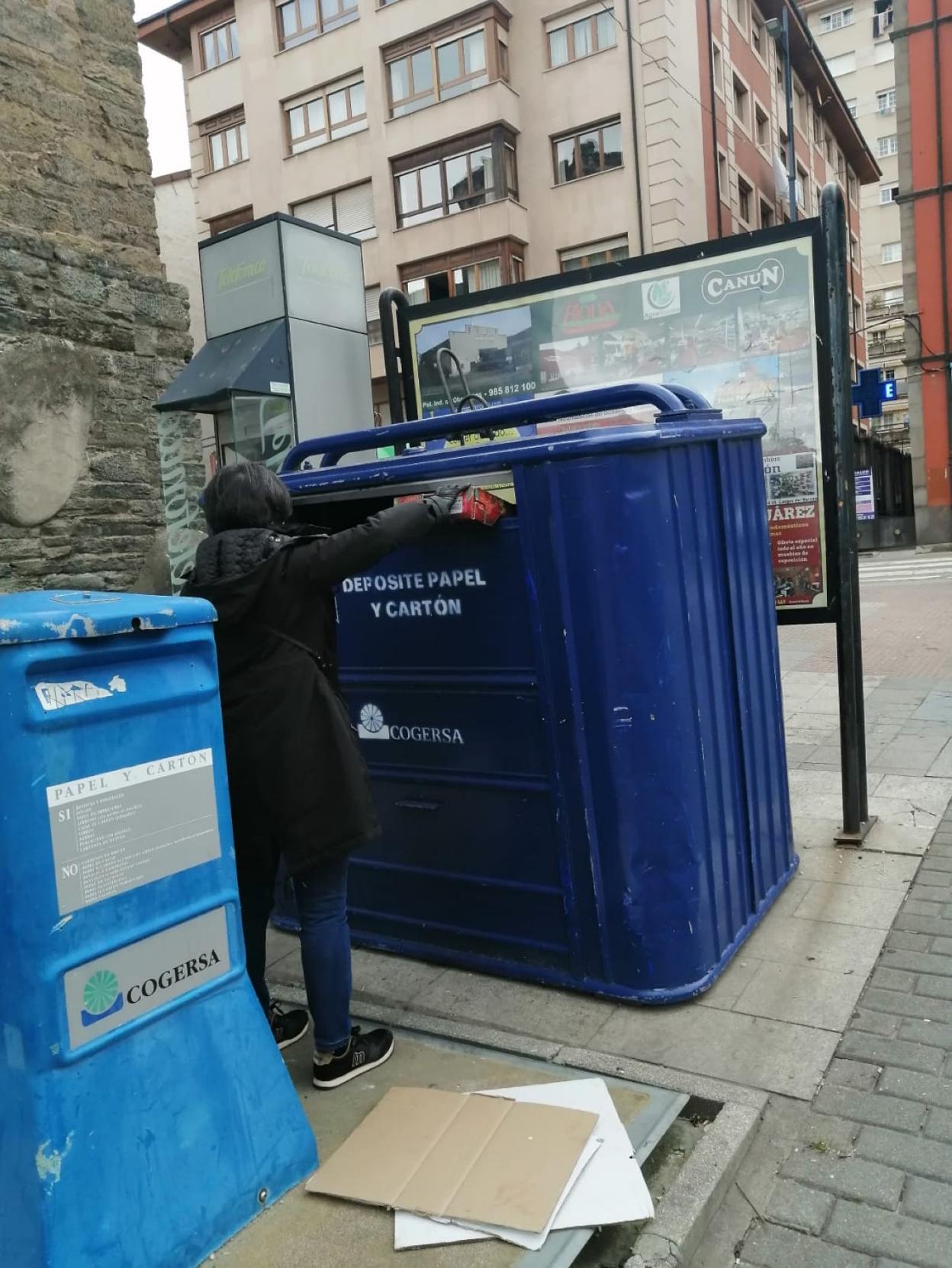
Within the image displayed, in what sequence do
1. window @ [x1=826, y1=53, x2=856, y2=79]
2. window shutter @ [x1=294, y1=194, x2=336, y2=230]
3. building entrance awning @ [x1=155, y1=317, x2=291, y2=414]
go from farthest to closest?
window @ [x1=826, y1=53, x2=856, y2=79]
window shutter @ [x1=294, y1=194, x2=336, y2=230]
building entrance awning @ [x1=155, y1=317, x2=291, y2=414]

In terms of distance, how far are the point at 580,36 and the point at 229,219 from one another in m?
10.0

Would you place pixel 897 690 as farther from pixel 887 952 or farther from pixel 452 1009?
pixel 452 1009

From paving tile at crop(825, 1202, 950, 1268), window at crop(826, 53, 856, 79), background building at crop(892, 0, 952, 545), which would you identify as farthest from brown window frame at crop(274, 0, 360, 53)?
window at crop(826, 53, 856, 79)

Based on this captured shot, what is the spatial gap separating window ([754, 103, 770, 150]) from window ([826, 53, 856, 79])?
32684 millimetres

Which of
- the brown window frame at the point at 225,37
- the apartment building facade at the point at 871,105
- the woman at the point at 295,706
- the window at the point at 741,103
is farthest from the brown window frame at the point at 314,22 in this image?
the apartment building facade at the point at 871,105

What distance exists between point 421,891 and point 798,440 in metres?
2.49

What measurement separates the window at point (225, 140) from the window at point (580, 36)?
842 cm

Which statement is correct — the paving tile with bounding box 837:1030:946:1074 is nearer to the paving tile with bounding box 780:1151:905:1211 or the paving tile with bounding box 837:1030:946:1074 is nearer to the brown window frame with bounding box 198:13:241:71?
the paving tile with bounding box 780:1151:905:1211

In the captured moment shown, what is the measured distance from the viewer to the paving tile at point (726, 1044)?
2.73m

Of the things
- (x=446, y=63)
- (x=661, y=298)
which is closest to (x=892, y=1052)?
(x=661, y=298)

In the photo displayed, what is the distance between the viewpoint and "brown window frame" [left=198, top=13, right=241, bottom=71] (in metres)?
25.1

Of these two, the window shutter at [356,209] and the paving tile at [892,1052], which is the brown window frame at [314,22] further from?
the paving tile at [892,1052]

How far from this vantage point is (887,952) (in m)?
3.37

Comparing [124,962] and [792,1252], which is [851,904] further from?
[124,962]
